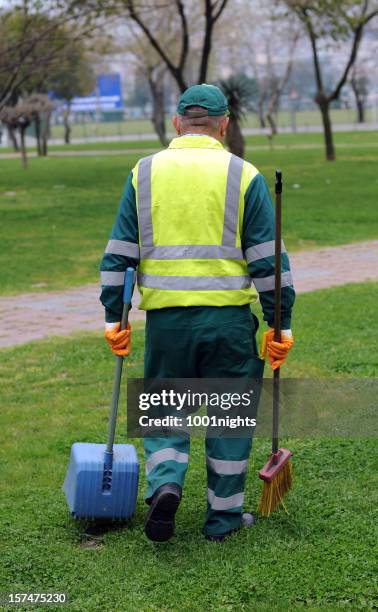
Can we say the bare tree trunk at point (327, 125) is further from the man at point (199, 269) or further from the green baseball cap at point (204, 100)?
the man at point (199, 269)

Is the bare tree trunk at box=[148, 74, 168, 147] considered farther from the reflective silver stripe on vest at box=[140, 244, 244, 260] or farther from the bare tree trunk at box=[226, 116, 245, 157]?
the reflective silver stripe on vest at box=[140, 244, 244, 260]

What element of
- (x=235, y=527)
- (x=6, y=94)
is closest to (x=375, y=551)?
(x=235, y=527)

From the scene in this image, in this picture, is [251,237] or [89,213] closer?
[251,237]

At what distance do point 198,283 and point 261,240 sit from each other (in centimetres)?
29

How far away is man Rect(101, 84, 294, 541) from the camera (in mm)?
4320

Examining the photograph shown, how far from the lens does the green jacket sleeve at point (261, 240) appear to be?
4336 millimetres

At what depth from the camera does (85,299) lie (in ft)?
35.0

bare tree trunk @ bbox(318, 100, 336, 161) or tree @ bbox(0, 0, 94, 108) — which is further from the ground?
tree @ bbox(0, 0, 94, 108)

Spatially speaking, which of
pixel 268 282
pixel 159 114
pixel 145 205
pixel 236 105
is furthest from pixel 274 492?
pixel 159 114

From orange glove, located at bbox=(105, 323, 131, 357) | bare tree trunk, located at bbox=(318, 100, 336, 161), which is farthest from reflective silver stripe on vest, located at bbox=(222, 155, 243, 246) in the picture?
bare tree trunk, located at bbox=(318, 100, 336, 161)

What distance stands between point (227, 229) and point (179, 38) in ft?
146

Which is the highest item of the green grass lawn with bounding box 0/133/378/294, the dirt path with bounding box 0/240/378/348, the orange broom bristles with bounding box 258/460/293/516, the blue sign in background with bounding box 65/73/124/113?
the orange broom bristles with bounding box 258/460/293/516

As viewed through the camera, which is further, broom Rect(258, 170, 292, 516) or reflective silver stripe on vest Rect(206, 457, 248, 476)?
broom Rect(258, 170, 292, 516)

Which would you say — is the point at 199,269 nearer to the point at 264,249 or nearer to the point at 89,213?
the point at 264,249
